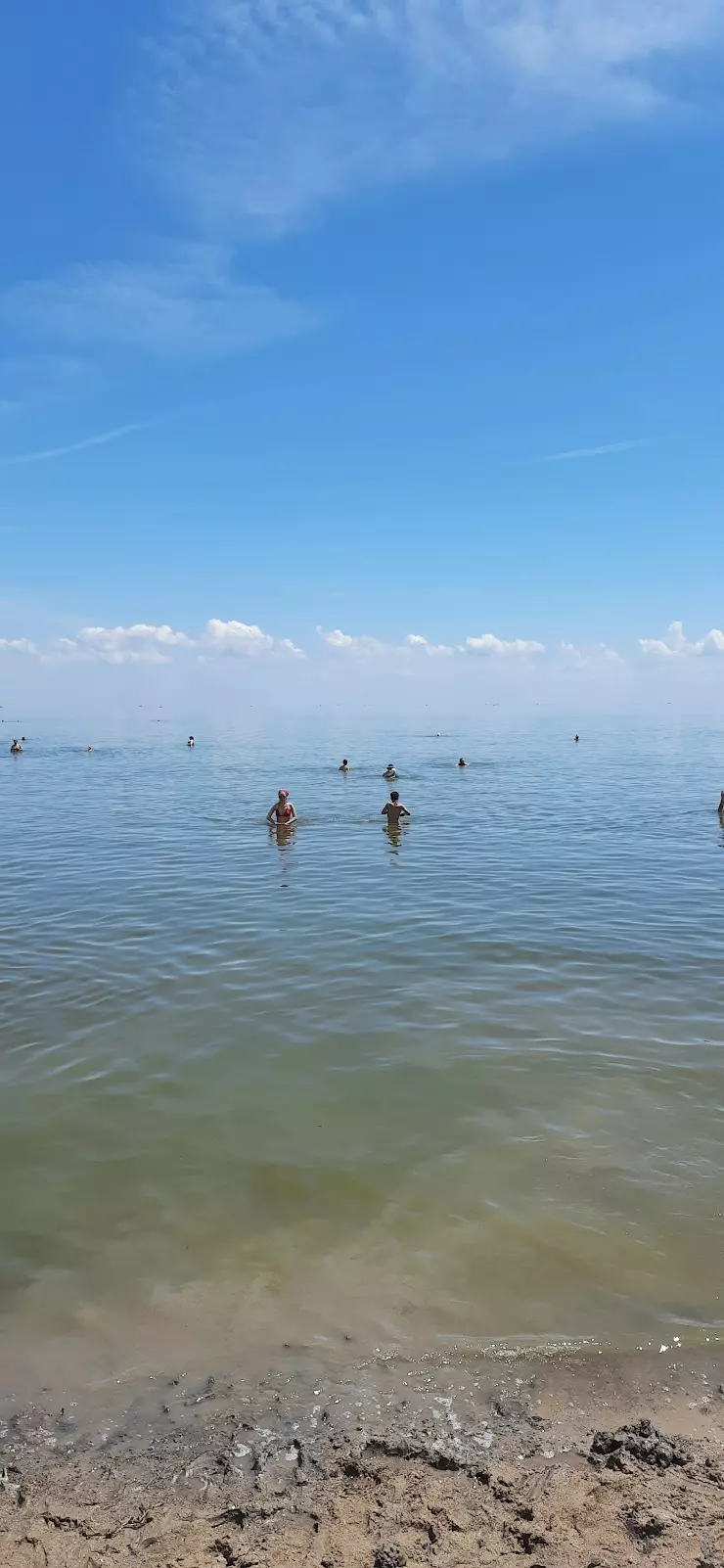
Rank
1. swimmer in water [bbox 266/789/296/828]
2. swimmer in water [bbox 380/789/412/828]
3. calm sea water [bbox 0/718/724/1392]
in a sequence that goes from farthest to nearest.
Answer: swimmer in water [bbox 380/789/412/828], swimmer in water [bbox 266/789/296/828], calm sea water [bbox 0/718/724/1392]

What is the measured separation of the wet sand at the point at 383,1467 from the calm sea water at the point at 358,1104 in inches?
17.6

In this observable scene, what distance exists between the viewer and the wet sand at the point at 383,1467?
4113 mm

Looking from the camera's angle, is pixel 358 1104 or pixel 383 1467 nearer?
pixel 383 1467

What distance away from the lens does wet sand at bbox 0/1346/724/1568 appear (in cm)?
411

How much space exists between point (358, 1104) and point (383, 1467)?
14.5ft

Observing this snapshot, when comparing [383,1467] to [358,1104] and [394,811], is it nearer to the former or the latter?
[358,1104]

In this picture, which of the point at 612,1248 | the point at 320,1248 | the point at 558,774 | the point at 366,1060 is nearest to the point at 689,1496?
the point at 612,1248

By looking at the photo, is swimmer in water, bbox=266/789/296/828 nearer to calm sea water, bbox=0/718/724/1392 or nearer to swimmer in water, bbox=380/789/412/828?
swimmer in water, bbox=380/789/412/828

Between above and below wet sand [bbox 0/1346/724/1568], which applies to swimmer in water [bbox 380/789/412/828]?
above

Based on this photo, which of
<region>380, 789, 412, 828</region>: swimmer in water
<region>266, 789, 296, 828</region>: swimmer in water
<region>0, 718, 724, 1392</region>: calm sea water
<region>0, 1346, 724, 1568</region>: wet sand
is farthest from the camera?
<region>380, 789, 412, 828</region>: swimmer in water

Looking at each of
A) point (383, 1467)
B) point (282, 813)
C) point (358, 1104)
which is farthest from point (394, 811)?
point (383, 1467)

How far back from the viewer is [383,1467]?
4.63 metres

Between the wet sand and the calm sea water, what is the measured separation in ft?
1.46

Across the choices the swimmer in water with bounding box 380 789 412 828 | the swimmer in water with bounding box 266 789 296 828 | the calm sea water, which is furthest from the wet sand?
the swimmer in water with bounding box 380 789 412 828
